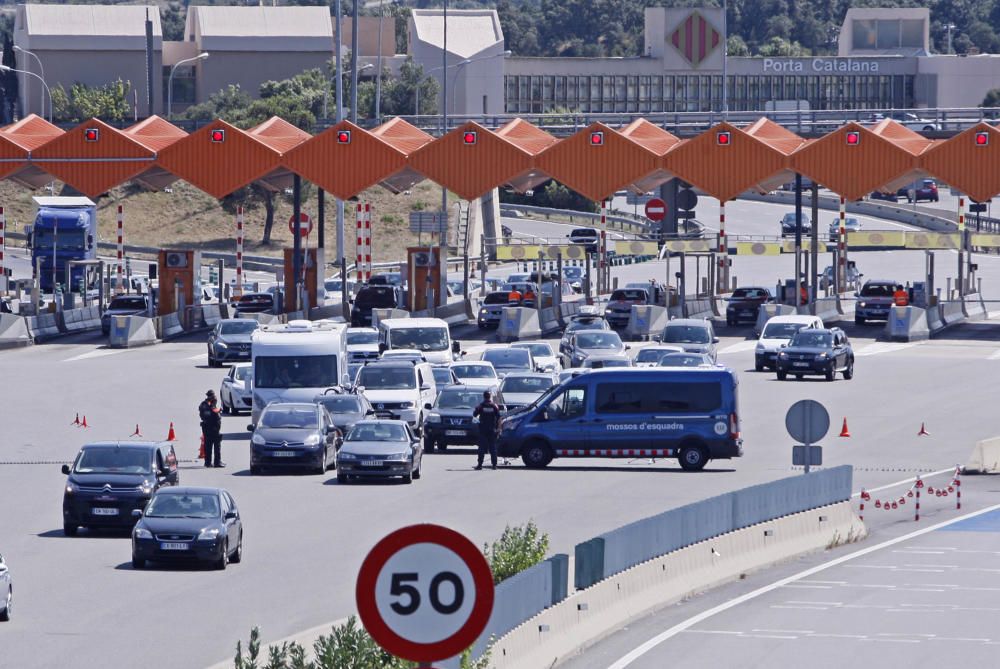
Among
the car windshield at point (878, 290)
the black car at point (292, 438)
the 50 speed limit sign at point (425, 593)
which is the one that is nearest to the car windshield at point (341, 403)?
the black car at point (292, 438)

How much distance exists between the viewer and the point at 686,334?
166 ft

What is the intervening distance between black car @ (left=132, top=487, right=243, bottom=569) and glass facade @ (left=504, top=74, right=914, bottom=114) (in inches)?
5266

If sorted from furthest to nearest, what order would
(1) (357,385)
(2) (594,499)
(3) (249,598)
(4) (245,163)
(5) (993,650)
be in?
(4) (245,163) < (1) (357,385) < (2) (594,499) < (3) (249,598) < (5) (993,650)

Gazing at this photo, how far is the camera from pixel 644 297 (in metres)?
61.6

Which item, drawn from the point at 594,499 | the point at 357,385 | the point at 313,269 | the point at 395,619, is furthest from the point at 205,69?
the point at 395,619

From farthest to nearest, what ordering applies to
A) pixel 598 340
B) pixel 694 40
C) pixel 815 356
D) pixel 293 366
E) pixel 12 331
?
pixel 694 40
pixel 12 331
pixel 598 340
pixel 815 356
pixel 293 366

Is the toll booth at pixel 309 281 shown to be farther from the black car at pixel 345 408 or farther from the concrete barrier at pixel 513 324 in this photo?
the black car at pixel 345 408

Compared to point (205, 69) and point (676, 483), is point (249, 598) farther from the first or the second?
point (205, 69)

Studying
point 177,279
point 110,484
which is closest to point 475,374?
point 110,484

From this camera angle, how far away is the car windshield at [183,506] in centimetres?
2275

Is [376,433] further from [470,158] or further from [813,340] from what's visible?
[470,158]

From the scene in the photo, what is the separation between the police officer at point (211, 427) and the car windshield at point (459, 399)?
4.95 meters

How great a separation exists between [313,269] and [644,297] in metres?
10.9

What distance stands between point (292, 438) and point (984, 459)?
1257 centimetres
